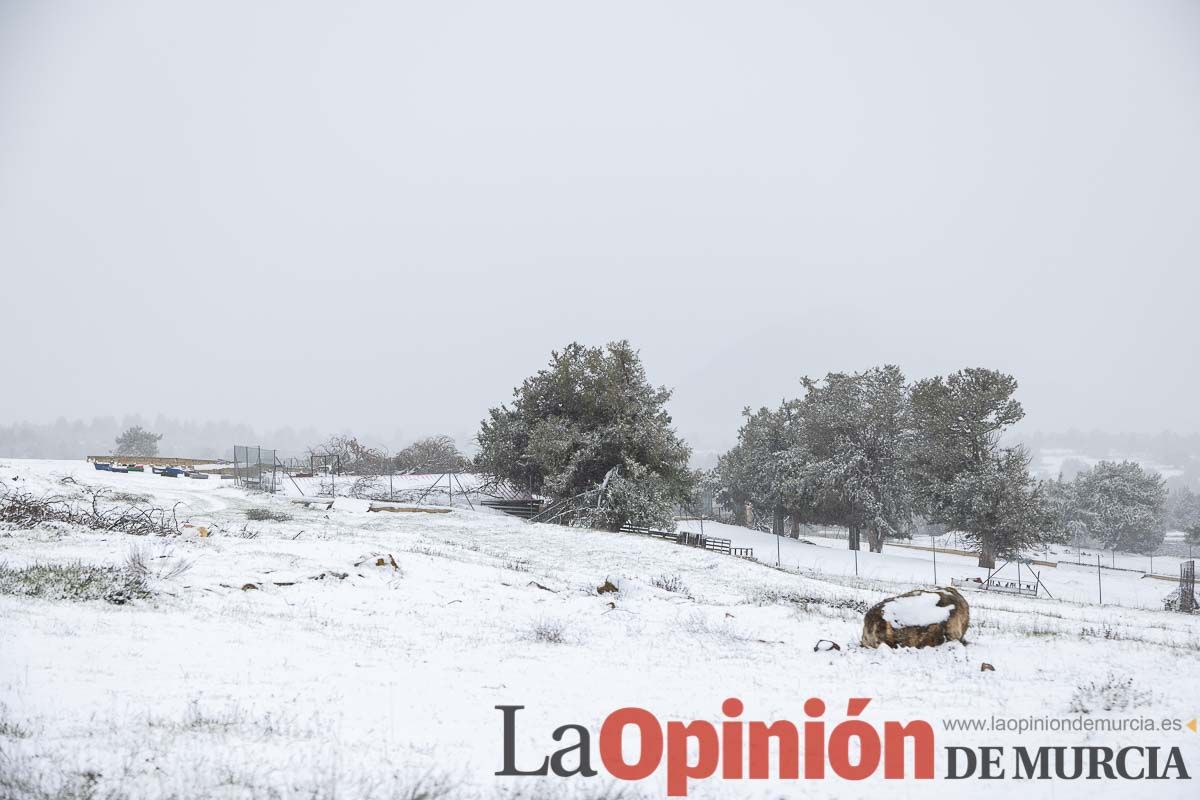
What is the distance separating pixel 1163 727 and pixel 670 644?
6.32 metres

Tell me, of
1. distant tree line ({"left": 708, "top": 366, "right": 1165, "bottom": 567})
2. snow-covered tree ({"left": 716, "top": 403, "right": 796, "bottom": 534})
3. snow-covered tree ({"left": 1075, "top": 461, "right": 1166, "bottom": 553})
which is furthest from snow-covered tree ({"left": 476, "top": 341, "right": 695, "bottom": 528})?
snow-covered tree ({"left": 1075, "top": 461, "right": 1166, "bottom": 553})

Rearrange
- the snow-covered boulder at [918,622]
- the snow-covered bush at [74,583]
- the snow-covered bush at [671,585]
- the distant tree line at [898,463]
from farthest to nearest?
the distant tree line at [898,463], the snow-covered bush at [671,585], the snow-covered boulder at [918,622], the snow-covered bush at [74,583]

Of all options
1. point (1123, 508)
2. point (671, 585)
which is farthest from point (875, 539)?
point (1123, 508)

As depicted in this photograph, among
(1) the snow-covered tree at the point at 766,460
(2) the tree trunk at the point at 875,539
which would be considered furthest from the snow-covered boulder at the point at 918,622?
(1) the snow-covered tree at the point at 766,460

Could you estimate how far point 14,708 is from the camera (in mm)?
5809

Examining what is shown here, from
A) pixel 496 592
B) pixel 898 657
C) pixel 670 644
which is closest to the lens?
pixel 898 657

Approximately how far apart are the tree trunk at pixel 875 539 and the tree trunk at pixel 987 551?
743cm

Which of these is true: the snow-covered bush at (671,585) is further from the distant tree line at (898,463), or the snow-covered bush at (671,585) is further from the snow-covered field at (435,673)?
the distant tree line at (898,463)

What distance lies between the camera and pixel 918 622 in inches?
420

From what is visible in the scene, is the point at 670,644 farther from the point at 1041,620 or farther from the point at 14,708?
the point at 1041,620

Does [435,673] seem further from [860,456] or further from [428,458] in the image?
[428,458]

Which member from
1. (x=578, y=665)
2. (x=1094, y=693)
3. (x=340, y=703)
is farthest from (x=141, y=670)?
(x=1094, y=693)

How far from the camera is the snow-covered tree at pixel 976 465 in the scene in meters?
36.7

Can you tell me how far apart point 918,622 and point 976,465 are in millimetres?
33297
